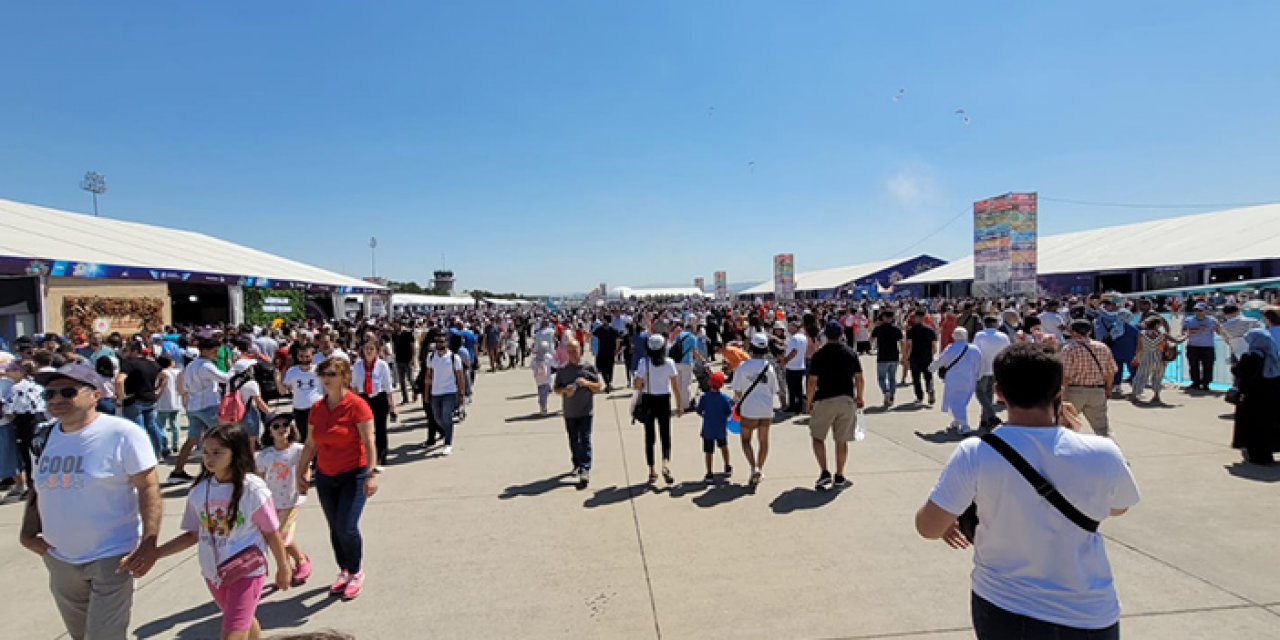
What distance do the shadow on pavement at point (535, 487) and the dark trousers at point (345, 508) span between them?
2.05 meters

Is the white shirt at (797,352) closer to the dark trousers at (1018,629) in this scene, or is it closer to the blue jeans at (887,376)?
the blue jeans at (887,376)

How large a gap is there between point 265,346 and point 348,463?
9.99m

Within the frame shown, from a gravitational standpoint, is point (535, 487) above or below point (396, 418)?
below

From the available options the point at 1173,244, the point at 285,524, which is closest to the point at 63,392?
the point at 285,524

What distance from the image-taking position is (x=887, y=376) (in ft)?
33.7

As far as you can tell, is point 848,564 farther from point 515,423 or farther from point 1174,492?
point 515,423

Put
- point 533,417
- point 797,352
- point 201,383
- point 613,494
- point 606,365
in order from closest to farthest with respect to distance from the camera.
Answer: point 613,494 → point 201,383 → point 797,352 → point 533,417 → point 606,365

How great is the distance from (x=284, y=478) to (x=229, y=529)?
1.52 metres

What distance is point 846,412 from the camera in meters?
5.91

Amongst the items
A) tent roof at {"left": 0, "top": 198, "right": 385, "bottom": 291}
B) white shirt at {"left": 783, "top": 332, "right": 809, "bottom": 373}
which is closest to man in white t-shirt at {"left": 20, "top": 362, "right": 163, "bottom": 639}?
white shirt at {"left": 783, "top": 332, "right": 809, "bottom": 373}

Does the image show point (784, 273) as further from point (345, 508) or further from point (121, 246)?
point (345, 508)

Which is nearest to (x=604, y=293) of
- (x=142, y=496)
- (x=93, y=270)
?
(x=93, y=270)

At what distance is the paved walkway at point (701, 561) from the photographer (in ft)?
A: 11.6

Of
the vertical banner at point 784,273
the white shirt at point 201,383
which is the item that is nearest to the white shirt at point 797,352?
the white shirt at point 201,383
